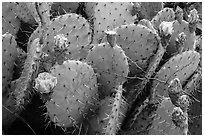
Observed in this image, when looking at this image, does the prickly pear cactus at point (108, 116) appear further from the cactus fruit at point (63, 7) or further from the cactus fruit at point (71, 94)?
the cactus fruit at point (63, 7)

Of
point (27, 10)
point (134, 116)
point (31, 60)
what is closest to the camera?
point (31, 60)

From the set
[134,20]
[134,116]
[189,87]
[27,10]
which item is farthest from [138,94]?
[27,10]

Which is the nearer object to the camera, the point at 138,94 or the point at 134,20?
the point at 138,94

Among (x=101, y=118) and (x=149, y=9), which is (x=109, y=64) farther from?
(x=149, y=9)

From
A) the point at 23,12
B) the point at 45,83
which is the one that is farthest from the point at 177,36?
the point at 45,83

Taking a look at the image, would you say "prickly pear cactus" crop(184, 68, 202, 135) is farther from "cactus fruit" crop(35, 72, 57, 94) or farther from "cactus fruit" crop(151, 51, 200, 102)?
"cactus fruit" crop(35, 72, 57, 94)

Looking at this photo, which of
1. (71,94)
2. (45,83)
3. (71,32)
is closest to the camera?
(45,83)

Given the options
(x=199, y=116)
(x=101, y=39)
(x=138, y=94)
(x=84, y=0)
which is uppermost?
(x=84, y=0)

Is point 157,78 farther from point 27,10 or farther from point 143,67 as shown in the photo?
point 27,10
